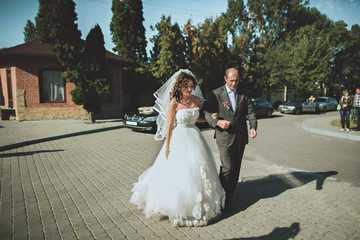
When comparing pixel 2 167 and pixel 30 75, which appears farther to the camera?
pixel 30 75

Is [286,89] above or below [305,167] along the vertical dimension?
above

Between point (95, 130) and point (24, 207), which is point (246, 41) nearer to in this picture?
point (95, 130)

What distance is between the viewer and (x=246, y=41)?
2300cm

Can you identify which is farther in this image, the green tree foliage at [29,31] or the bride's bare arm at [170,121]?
the green tree foliage at [29,31]

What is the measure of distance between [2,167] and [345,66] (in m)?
47.6

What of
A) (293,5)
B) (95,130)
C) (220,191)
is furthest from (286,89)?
(220,191)

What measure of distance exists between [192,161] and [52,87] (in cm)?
1515

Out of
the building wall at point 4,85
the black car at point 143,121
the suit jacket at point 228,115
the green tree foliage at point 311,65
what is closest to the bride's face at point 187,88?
the suit jacket at point 228,115

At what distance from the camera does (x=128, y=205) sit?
3527 mm

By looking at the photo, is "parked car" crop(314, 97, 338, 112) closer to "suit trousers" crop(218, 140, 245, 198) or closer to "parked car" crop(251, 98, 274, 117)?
"parked car" crop(251, 98, 274, 117)

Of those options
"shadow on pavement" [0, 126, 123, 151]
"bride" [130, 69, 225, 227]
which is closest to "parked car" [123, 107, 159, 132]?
"shadow on pavement" [0, 126, 123, 151]

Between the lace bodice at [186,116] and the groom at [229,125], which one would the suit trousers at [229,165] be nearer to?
the groom at [229,125]

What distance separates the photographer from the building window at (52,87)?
14703 millimetres

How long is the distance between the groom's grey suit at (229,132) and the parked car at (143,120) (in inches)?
269
